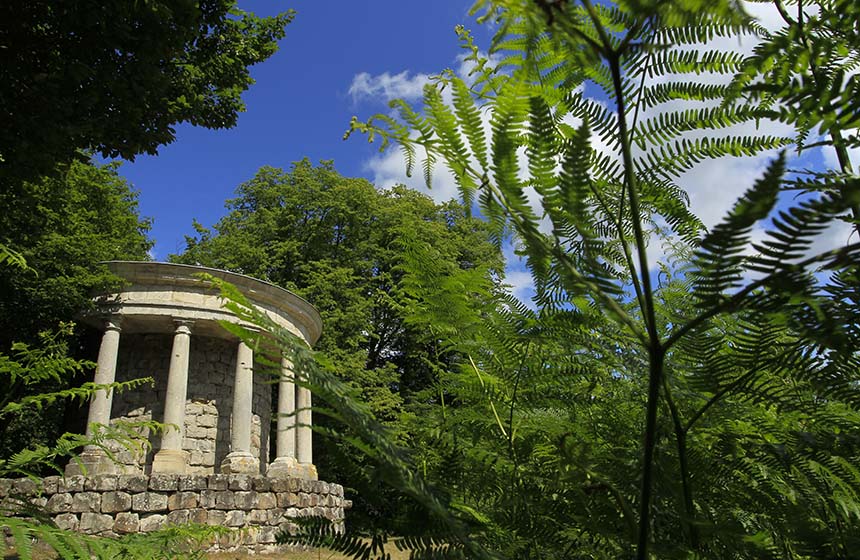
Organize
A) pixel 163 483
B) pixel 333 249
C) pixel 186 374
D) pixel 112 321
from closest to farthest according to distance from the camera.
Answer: pixel 163 483
pixel 112 321
pixel 186 374
pixel 333 249

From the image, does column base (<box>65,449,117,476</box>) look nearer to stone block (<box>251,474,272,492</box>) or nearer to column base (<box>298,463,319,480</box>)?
stone block (<box>251,474,272,492</box>)

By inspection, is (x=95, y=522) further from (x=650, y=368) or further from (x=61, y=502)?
(x=650, y=368)

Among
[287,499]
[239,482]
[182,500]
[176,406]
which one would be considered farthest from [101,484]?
[287,499]

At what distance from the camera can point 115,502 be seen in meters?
12.9

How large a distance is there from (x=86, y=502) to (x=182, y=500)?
1812mm

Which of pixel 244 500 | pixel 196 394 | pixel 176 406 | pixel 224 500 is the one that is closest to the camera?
pixel 224 500

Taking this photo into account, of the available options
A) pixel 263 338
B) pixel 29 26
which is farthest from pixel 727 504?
pixel 29 26

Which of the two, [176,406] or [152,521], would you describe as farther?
[176,406]

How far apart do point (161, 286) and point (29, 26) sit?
29.3 feet

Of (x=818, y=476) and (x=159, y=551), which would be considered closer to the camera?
(x=818, y=476)

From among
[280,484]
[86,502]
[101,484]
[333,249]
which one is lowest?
[86,502]

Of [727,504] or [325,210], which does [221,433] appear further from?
[727,504]

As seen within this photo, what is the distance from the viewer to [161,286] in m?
15.8

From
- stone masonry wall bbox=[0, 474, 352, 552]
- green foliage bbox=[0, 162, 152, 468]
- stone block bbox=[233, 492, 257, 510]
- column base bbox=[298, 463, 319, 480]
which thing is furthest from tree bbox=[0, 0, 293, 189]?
column base bbox=[298, 463, 319, 480]
